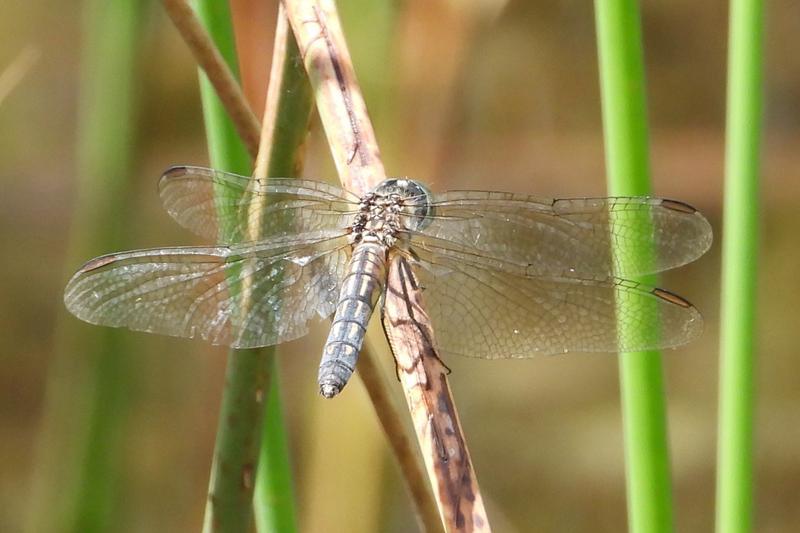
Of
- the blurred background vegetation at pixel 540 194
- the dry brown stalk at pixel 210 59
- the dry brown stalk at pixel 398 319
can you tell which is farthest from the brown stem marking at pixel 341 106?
the blurred background vegetation at pixel 540 194

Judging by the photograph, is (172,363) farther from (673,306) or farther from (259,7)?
(673,306)

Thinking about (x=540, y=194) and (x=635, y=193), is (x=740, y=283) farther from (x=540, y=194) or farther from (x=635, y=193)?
(x=540, y=194)

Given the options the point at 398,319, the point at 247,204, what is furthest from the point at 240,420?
the point at 247,204

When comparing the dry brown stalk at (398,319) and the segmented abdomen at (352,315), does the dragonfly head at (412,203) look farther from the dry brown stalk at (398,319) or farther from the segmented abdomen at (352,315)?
the dry brown stalk at (398,319)

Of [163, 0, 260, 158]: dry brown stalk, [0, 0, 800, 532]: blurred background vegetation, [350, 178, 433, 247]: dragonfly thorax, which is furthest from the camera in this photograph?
[0, 0, 800, 532]: blurred background vegetation

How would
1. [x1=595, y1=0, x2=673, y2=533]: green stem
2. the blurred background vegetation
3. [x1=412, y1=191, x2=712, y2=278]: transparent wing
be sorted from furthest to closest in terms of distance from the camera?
1. the blurred background vegetation
2. [x1=412, y1=191, x2=712, y2=278]: transparent wing
3. [x1=595, y1=0, x2=673, y2=533]: green stem

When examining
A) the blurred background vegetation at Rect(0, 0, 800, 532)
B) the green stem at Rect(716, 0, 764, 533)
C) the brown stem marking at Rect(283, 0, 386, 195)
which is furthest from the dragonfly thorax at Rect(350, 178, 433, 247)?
the blurred background vegetation at Rect(0, 0, 800, 532)

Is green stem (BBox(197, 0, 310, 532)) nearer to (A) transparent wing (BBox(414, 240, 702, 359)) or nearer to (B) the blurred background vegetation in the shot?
(A) transparent wing (BBox(414, 240, 702, 359))
